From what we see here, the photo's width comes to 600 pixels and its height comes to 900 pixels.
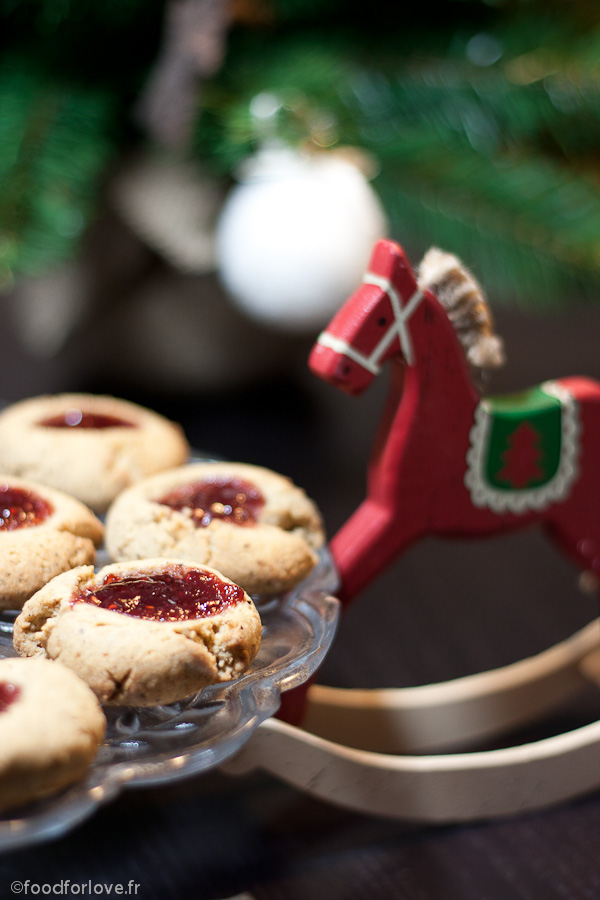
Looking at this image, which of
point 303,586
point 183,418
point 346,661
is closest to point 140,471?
point 303,586

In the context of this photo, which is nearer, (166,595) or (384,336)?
(166,595)

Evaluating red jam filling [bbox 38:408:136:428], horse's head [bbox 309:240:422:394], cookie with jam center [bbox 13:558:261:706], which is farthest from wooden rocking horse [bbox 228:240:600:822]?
red jam filling [bbox 38:408:136:428]

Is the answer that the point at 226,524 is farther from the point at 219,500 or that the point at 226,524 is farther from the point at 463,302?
the point at 463,302

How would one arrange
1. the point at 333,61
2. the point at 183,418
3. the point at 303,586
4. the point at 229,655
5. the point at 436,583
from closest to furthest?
the point at 229,655 → the point at 303,586 → the point at 333,61 → the point at 436,583 → the point at 183,418

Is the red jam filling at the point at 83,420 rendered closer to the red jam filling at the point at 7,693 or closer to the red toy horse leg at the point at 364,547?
the red toy horse leg at the point at 364,547

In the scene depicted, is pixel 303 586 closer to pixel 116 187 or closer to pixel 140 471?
pixel 140 471

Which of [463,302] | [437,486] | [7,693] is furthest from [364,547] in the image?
[7,693]
